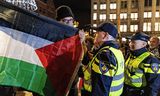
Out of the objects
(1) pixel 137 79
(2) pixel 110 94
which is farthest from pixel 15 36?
(1) pixel 137 79

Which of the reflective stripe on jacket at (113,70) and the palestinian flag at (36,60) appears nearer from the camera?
the palestinian flag at (36,60)

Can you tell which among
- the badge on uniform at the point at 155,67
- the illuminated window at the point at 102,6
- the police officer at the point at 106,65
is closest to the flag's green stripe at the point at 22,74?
the police officer at the point at 106,65

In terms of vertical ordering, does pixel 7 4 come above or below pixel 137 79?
above

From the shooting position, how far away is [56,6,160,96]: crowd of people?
545 centimetres

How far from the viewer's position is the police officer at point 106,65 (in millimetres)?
5383

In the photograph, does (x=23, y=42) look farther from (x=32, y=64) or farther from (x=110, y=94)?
(x=110, y=94)

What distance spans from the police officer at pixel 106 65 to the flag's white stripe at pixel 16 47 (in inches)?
30.2

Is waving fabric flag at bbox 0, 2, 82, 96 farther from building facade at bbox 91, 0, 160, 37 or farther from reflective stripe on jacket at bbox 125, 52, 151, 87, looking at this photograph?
building facade at bbox 91, 0, 160, 37

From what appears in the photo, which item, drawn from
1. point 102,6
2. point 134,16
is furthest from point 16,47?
point 102,6

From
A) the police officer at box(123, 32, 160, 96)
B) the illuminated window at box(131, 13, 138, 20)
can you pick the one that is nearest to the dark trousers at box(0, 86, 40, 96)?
the police officer at box(123, 32, 160, 96)

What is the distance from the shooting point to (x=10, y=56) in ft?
16.3

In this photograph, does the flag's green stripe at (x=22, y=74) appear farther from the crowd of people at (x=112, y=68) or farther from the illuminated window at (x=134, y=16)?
the illuminated window at (x=134, y=16)

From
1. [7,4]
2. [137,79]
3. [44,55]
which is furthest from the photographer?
[137,79]

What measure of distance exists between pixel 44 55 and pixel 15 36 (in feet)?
1.56
